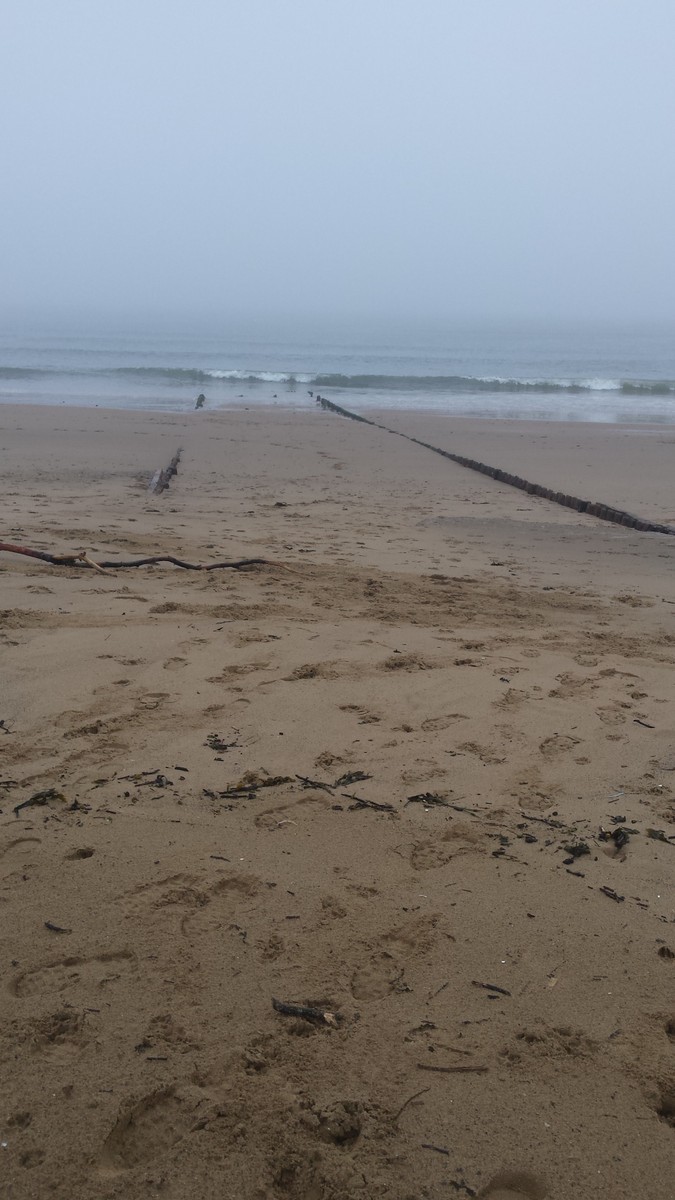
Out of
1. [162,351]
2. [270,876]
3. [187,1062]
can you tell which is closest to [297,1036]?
[187,1062]

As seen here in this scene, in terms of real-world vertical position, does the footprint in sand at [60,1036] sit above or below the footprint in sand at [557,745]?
below

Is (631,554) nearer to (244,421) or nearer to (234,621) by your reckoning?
(234,621)

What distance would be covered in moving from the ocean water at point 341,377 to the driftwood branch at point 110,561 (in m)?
17.1

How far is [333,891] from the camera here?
2.57 m

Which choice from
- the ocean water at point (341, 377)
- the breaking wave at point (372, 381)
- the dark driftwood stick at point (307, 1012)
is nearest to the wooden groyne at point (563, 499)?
the dark driftwood stick at point (307, 1012)

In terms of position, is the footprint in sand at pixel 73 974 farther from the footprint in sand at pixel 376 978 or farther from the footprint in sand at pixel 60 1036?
the footprint in sand at pixel 376 978

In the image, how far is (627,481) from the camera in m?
12.3

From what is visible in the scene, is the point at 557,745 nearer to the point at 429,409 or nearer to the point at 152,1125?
the point at 152,1125

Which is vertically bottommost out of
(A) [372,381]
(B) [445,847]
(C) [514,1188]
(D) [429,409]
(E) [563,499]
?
(C) [514,1188]

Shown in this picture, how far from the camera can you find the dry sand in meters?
1.78

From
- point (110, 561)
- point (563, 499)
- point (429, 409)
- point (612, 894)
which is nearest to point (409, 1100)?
A: point (612, 894)

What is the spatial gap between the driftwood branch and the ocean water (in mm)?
17125

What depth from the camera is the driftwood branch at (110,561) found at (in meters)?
5.98

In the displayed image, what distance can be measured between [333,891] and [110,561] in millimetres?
4191
